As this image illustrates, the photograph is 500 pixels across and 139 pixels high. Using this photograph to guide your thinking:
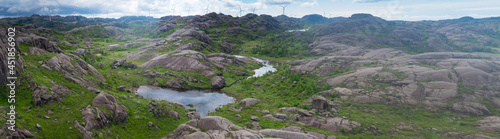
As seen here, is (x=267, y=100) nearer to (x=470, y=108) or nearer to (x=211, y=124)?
(x=211, y=124)

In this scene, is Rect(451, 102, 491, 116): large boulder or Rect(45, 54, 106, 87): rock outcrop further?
Rect(45, 54, 106, 87): rock outcrop

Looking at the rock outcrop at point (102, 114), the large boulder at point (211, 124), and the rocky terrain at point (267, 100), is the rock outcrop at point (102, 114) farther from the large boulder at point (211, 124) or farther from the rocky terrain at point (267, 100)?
the large boulder at point (211, 124)

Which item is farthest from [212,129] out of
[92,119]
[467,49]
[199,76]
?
[467,49]

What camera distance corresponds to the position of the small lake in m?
69.3

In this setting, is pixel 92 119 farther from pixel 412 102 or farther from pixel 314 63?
pixel 314 63

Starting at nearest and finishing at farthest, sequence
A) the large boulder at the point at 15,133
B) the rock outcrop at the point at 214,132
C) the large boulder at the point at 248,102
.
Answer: the large boulder at the point at 15,133 → the rock outcrop at the point at 214,132 → the large boulder at the point at 248,102

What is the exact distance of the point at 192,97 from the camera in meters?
77.9

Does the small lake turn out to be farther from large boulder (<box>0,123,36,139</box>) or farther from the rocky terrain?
large boulder (<box>0,123,36,139</box>)

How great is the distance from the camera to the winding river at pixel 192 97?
69.3m

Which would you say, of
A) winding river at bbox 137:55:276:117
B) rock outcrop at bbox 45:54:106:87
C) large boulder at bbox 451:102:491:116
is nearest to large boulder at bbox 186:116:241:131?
winding river at bbox 137:55:276:117

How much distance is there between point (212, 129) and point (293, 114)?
2843cm

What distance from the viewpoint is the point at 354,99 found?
64.3m

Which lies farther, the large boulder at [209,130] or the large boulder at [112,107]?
the large boulder at [112,107]

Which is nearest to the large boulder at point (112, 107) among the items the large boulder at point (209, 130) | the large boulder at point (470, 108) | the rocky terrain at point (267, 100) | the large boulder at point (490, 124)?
the rocky terrain at point (267, 100)
